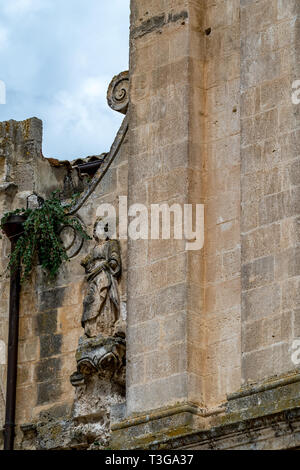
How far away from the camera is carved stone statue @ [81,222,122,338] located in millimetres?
21406

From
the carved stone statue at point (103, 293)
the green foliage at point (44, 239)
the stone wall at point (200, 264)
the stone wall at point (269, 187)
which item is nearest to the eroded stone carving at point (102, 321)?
the carved stone statue at point (103, 293)

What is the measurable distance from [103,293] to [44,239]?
1.34 m

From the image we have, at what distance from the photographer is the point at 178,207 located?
20453 mm

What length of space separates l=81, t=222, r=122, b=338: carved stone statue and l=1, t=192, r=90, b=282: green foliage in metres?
0.67

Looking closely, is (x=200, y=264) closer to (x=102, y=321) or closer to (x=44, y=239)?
(x=102, y=321)

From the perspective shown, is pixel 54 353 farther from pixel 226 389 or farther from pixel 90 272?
pixel 226 389

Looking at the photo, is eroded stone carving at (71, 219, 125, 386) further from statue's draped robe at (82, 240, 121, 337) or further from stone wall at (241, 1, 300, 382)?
stone wall at (241, 1, 300, 382)

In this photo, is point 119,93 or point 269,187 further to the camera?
point 119,93

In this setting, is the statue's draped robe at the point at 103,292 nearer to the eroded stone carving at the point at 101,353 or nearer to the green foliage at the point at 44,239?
the eroded stone carving at the point at 101,353

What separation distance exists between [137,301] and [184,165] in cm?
148

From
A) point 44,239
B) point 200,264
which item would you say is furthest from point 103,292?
point 200,264

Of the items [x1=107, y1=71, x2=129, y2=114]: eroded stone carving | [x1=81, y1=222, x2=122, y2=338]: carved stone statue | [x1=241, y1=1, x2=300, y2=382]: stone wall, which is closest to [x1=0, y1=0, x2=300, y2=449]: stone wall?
[x1=241, y1=1, x2=300, y2=382]: stone wall

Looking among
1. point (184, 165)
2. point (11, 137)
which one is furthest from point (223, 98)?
point (11, 137)

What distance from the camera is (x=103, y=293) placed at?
21.5m
